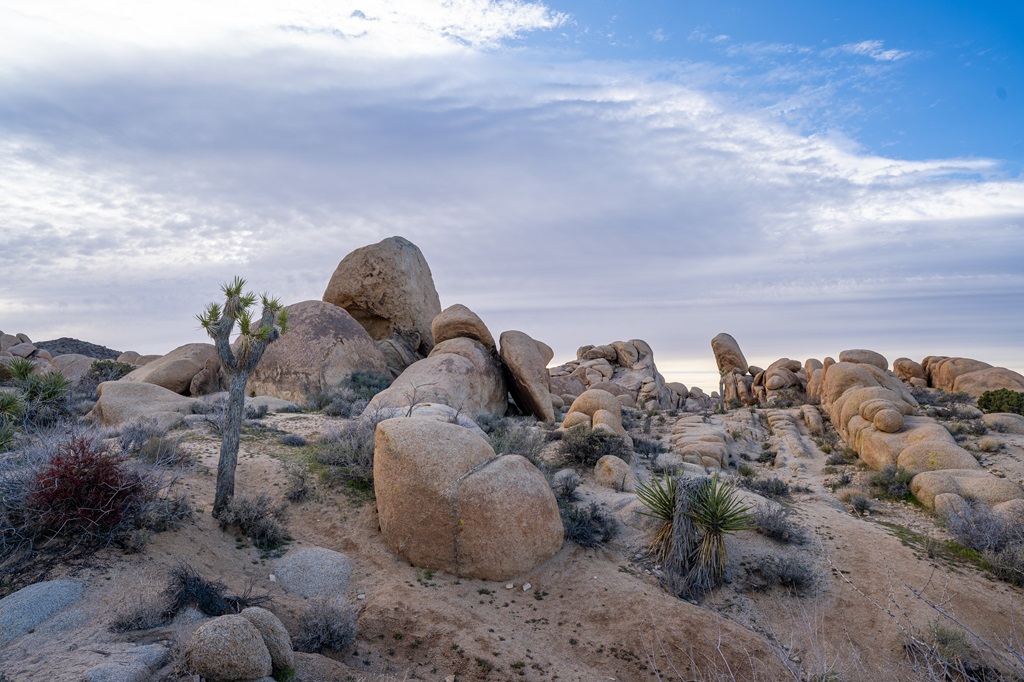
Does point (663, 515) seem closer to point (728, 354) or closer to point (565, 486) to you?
point (565, 486)

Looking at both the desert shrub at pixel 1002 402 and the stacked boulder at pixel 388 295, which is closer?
the desert shrub at pixel 1002 402

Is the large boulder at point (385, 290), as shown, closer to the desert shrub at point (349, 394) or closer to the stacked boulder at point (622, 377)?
the desert shrub at point (349, 394)

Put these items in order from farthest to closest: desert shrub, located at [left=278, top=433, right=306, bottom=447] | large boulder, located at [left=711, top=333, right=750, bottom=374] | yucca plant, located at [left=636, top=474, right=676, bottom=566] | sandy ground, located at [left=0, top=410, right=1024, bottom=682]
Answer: large boulder, located at [left=711, top=333, right=750, bottom=374], desert shrub, located at [left=278, top=433, right=306, bottom=447], yucca plant, located at [left=636, top=474, right=676, bottom=566], sandy ground, located at [left=0, top=410, right=1024, bottom=682]

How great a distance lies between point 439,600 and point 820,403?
24.7 m

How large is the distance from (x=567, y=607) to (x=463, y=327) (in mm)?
14858

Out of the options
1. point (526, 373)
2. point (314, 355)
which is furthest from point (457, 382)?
point (314, 355)

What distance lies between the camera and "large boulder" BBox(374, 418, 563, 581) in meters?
9.38

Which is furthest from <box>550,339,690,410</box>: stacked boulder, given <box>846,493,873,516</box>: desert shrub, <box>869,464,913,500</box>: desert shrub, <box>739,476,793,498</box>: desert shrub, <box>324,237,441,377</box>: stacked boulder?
<box>846,493,873,516</box>: desert shrub

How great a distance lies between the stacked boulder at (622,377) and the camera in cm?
3541

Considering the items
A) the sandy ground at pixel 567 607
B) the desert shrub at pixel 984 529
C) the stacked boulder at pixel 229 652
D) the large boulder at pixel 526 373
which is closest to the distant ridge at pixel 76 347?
the large boulder at pixel 526 373

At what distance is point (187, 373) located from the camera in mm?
22469

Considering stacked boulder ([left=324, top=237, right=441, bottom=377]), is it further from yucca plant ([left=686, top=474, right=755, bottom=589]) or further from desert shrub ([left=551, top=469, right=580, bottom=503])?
yucca plant ([left=686, top=474, right=755, bottom=589])

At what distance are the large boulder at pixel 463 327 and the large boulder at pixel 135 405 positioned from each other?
29.1 ft

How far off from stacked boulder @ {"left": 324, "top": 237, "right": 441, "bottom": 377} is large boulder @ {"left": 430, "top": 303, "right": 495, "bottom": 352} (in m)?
3.68
